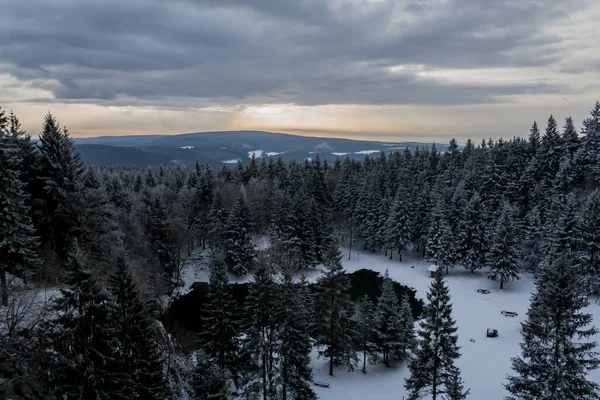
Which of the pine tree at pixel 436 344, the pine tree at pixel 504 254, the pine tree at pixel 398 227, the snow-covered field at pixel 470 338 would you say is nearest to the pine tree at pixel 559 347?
the pine tree at pixel 436 344

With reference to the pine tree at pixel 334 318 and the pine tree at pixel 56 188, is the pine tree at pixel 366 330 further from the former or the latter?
the pine tree at pixel 56 188

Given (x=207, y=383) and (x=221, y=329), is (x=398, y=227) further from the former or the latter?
(x=207, y=383)

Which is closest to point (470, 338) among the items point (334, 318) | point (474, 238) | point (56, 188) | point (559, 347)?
point (334, 318)

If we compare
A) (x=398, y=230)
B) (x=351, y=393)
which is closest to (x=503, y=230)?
(x=398, y=230)

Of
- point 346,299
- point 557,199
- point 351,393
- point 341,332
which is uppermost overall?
point 557,199

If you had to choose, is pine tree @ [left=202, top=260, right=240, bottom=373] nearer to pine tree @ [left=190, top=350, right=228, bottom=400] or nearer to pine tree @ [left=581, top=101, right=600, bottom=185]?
pine tree @ [left=190, top=350, right=228, bottom=400]

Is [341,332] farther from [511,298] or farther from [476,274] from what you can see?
[476,274]
